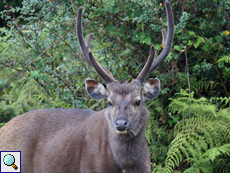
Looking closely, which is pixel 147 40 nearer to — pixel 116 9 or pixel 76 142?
pixel 116 9

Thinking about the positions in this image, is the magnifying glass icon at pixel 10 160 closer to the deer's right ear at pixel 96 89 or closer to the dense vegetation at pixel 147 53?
the deer's right ear at pixel 96 89

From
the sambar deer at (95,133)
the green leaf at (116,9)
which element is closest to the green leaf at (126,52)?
the green leaf at (116,9)

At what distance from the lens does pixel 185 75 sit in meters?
6.98

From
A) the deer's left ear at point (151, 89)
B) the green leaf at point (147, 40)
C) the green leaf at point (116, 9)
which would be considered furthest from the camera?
the green leaf at point (116, 9)

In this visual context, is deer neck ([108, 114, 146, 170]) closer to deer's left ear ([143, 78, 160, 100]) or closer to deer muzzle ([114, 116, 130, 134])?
deer muzzle ([114, 116, 130, 134])

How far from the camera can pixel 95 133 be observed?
5.05 meters

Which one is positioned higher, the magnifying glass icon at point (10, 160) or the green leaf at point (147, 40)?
the green leaf at point (147, 40)

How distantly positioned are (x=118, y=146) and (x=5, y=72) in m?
6.78

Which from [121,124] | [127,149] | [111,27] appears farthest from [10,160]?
[111,27]

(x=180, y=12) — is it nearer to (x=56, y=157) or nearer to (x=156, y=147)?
(x=156, y=147)

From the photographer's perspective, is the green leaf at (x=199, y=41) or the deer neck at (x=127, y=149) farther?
the green leaf at (x=199, y=41)

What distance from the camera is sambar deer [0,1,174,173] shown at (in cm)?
471

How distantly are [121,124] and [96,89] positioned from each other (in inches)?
40.7

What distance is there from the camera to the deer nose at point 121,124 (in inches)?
173
